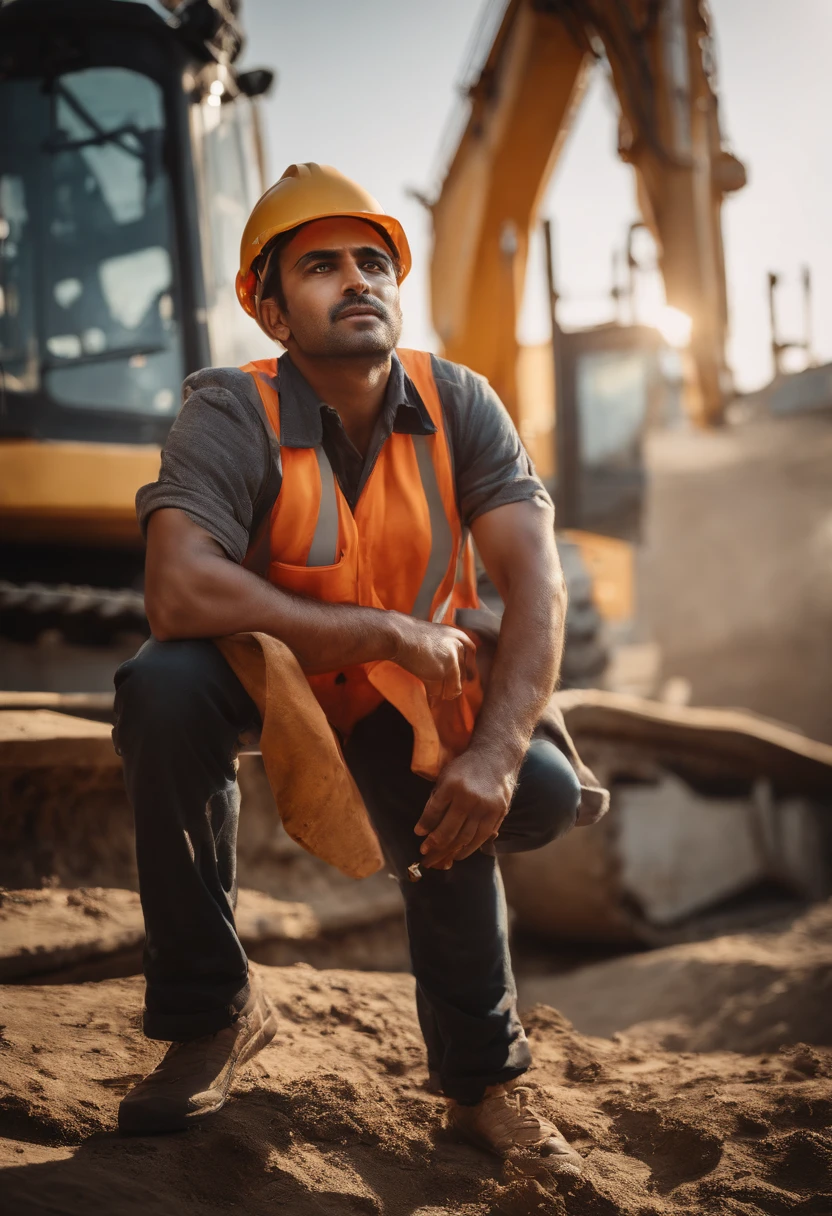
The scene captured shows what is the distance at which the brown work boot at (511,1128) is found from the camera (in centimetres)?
204

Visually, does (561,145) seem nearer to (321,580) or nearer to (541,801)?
(321,580)

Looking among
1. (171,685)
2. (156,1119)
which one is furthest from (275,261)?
(156,1119)

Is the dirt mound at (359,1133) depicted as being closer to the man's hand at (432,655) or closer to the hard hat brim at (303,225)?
the man's hand at (432,655)

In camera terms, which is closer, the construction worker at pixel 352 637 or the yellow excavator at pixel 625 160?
the construction worker at pixel 352 637

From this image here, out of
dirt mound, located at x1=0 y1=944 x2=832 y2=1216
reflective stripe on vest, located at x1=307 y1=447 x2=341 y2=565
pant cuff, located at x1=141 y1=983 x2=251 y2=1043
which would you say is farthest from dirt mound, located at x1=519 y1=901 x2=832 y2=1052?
reflective stripe on vest, located at x1=307 y1=447 x2=341 y2=565

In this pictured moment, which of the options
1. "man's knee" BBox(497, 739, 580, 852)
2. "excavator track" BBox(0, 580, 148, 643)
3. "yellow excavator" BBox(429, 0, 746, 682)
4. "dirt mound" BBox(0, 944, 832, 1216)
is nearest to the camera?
"dirt mound" BBox(0, 944, 832, 1216)

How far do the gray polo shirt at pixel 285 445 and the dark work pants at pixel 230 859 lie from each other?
27 cm

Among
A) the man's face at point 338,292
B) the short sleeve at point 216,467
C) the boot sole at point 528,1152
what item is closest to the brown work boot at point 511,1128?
the boot sole at point 528,1152

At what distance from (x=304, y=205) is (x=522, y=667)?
3.43 ft

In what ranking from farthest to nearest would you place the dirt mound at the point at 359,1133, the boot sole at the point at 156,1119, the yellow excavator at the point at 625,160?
the yellow excavator at the point at 625,160 < the boot sole at the point at 156,1119 < the dirt mound at the point at 359,1133

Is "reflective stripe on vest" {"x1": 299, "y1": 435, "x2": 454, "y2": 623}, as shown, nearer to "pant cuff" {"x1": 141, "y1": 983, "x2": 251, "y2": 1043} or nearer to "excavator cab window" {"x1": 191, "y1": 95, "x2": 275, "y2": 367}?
"pant cuff" {"x1": 141, "y1": 983, "x2": 251, "y2": 1043}

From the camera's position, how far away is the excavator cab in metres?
4.30

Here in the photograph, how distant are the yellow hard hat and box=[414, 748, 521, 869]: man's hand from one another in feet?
3.72

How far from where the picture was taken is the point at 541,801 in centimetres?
222
